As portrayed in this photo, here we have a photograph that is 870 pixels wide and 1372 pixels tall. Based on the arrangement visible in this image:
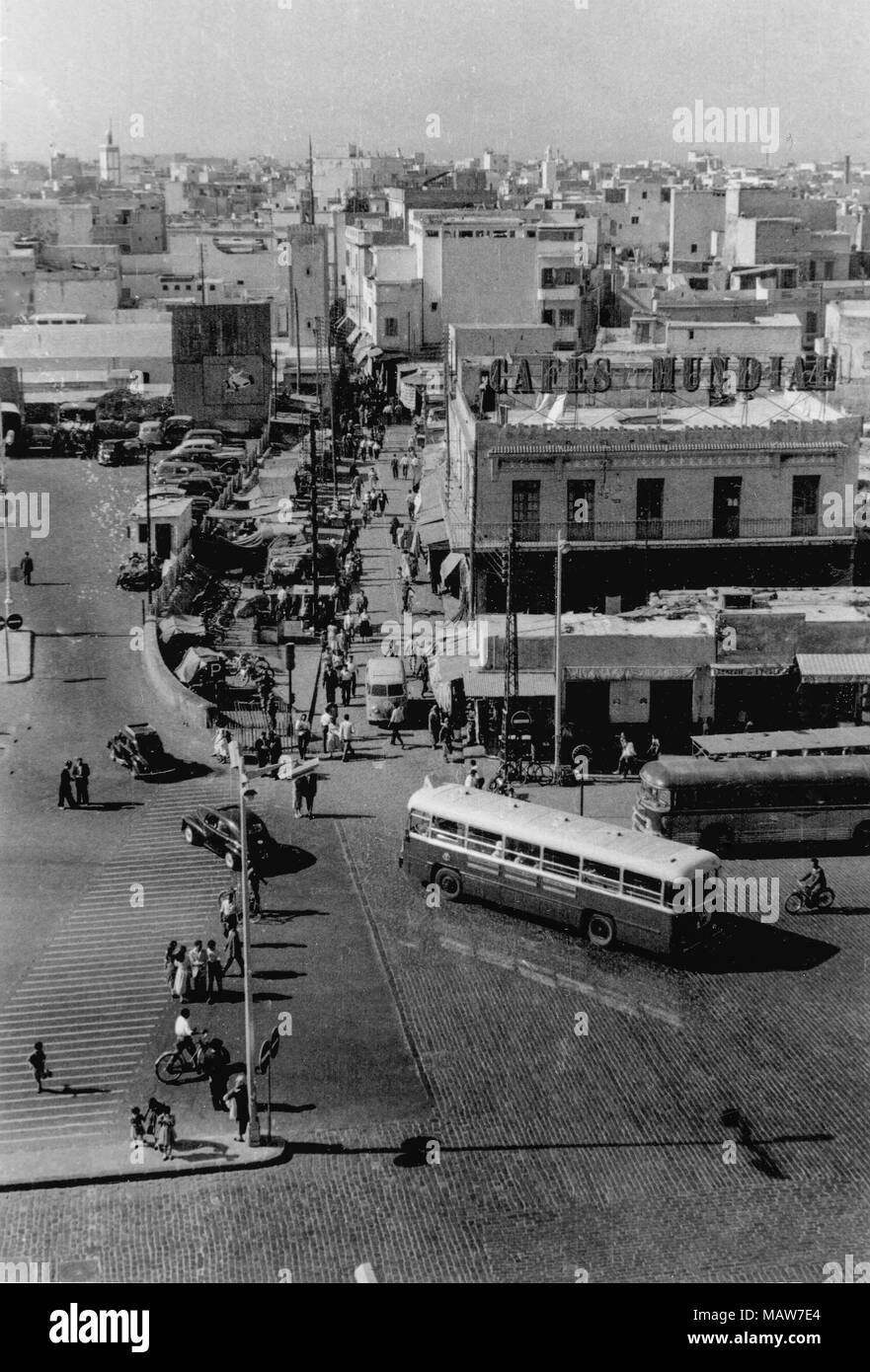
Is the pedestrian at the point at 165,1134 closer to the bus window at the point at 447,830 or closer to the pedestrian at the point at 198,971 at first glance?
the pedestrian at the point at 198,971

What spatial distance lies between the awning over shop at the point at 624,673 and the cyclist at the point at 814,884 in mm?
9905

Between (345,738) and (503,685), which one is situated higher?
(503,685)

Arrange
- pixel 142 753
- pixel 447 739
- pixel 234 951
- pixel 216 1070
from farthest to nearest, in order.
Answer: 1. pixel 447 739
2. pixel 142 753
3. pixel 234 951
4. pixel 216 1070

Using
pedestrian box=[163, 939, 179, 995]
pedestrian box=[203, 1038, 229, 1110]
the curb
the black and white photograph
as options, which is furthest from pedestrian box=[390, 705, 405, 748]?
the curb

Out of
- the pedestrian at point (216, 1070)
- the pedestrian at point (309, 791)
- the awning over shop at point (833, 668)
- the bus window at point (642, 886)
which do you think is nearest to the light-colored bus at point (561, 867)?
the bus window at point (642, 886)

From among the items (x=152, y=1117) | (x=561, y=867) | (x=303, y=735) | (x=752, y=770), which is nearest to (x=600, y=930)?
(x=561, y=867)

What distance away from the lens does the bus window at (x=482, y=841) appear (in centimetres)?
3086

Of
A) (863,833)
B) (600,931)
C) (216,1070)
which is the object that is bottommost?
(216,1070)

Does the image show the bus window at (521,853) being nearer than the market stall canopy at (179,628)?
Yes

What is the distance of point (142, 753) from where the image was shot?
125 feet

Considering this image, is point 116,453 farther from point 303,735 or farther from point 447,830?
point 447,830

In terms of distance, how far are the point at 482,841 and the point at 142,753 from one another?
1044 cm
